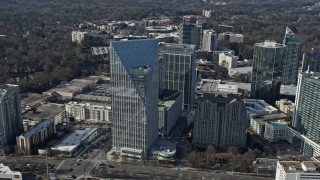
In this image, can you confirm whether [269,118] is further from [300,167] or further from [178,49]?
[300,167]

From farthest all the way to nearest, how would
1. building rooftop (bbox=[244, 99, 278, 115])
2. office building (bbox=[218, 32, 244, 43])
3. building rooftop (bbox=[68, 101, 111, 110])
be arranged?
office building (bbox=[218, 32, 244, 43]) < building rooftop (bbox=[244, 99, 278, 115]) < building rooftop (bbox=[68, 101, 111, 110])

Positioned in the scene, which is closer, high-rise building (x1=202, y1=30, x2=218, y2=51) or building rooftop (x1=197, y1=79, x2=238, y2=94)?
building rooftop (x1=197, y1=79, x2=238, y2=94)

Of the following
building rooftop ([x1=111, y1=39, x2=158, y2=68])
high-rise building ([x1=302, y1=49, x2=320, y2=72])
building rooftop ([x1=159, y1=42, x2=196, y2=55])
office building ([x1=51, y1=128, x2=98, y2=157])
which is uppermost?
building rooftop ([x1=111, y1=39, x2=158, y2=68])

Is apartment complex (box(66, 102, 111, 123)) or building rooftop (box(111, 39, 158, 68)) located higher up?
building rooftop (box(111, 39, 158, 68))

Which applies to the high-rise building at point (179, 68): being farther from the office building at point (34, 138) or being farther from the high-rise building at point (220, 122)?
the office building at point (34, 138)

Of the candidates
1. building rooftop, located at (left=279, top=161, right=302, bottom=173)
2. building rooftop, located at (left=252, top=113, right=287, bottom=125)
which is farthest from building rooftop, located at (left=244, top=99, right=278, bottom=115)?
building rooftop, located at (left=279, top=161, right=302, bottom=173)

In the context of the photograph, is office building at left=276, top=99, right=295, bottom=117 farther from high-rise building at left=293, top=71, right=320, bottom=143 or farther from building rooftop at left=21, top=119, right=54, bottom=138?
building rooftop at left=21, top=119, right=54, bottom=138

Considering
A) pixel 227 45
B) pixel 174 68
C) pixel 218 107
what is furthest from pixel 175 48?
pixel 227 45
